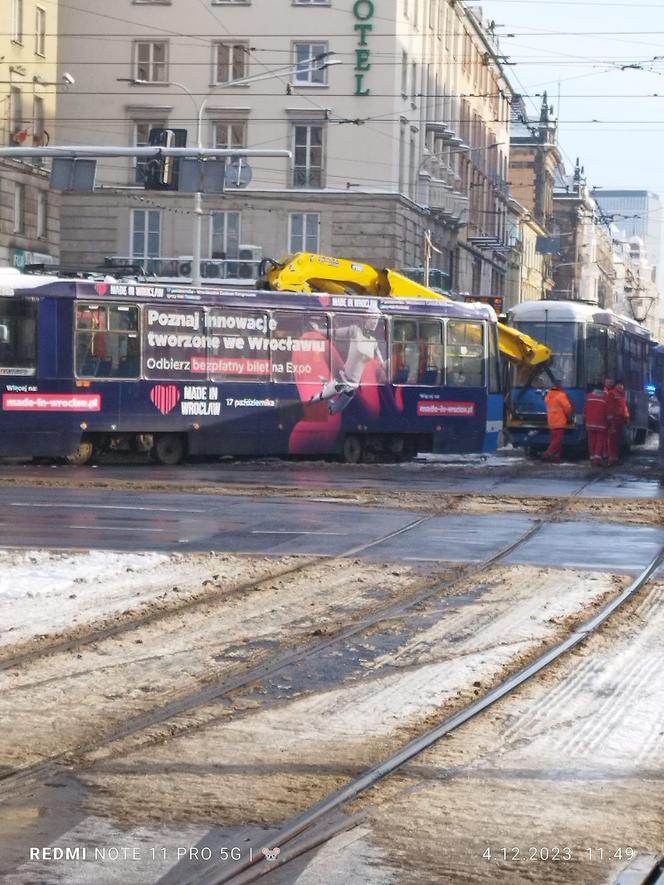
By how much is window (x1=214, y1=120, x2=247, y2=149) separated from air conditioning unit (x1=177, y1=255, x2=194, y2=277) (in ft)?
14.6

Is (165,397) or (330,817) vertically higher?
(165,397)

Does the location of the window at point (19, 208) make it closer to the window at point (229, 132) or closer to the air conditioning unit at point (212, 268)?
the air conditioning unit at point (212, 268)

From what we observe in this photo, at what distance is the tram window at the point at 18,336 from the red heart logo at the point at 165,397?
89.8 inches

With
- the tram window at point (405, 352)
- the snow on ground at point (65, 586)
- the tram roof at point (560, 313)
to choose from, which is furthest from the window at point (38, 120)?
the snow on ground at point (65, 586)

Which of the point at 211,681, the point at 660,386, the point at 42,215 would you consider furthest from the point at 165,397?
the point at 42,215

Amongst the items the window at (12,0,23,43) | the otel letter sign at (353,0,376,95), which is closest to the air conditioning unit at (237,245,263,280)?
the otel letter sign at (353,0,376,95)

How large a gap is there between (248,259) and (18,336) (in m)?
33.9

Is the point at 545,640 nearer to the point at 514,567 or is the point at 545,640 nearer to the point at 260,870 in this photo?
the point at 514,567

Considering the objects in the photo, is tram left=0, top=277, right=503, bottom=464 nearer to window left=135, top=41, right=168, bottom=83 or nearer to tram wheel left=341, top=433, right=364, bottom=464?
tram wheel left=341, top=433, right=364, bottom=464

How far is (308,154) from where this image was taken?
61.6 meters

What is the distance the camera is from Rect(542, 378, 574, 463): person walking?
116 feet

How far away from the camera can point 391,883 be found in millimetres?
5922

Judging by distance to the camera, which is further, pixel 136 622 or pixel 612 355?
pixel 612 355
